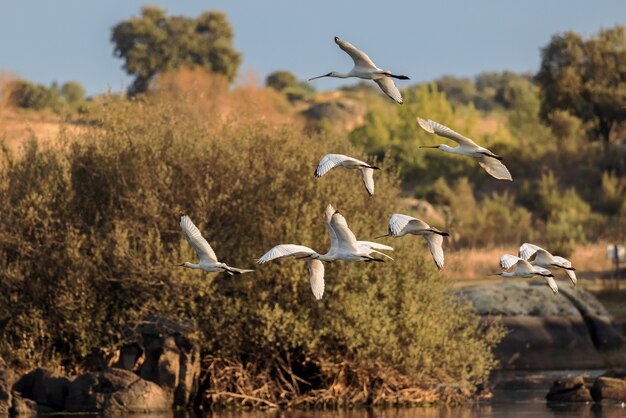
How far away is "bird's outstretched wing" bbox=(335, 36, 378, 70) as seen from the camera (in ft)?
69.7

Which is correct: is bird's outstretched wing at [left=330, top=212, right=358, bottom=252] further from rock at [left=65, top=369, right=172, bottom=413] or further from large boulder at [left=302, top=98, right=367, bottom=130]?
large boulder at [left=302, top=98, right=367, bottom=130]

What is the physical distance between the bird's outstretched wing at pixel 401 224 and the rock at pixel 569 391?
37.5 ft

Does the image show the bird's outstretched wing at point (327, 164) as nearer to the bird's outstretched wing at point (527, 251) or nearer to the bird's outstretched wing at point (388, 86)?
the bird's outstretched wing at point (388, 86)

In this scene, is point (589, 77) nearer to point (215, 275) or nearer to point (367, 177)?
point (215, 275)

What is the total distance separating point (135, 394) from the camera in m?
29.4

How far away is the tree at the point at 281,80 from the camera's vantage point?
13688 cm

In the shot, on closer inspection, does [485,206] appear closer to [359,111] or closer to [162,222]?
[162,222]

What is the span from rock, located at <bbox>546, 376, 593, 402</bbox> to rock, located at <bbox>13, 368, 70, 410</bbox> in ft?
35.1

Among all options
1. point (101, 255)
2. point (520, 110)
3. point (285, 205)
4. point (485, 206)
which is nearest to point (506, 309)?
point (285, 205)

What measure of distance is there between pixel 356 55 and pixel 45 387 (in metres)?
11.8

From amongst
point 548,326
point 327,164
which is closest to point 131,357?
point 327,164

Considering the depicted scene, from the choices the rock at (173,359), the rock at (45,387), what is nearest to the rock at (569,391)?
the rock at (173,359)

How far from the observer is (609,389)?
3134 centimetres

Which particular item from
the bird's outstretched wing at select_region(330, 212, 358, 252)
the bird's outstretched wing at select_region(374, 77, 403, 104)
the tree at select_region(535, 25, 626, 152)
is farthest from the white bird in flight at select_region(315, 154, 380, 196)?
the tree at select_region(535, 25, 626, 152)
